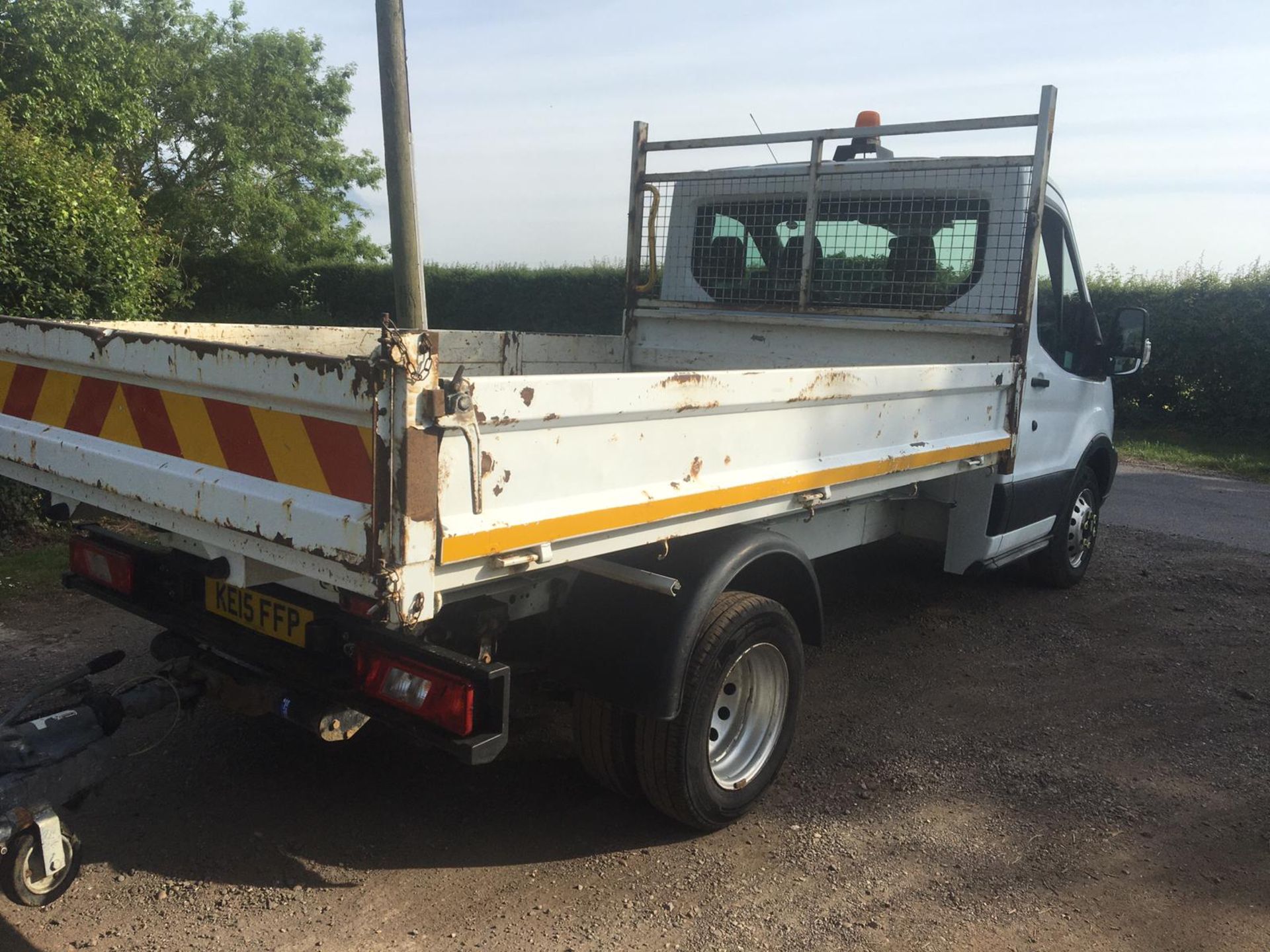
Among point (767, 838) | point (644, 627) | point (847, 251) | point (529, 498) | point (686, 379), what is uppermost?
point (847, 251)

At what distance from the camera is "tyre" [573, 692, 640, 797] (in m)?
3.03

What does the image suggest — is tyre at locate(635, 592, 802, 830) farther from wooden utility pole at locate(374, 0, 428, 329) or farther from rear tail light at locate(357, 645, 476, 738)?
wooden utility pole at locate(374, 0, 428, 329)

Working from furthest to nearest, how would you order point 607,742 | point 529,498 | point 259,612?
point 607,742, point 259,612, point 529,498

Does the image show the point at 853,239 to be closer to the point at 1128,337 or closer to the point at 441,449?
the point at 1128,337

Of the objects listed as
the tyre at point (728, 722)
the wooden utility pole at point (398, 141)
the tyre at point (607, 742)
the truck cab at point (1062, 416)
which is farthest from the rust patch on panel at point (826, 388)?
the wooden utility pole at point (398, 141)

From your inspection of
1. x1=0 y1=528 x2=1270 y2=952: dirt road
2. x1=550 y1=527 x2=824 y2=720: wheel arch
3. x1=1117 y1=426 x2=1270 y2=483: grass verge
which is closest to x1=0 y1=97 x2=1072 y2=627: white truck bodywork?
x1=550 y1=527 x2=824 y2=720: wheel arch

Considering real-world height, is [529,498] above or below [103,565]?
above

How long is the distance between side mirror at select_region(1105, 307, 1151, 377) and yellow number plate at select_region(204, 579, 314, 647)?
4.63m

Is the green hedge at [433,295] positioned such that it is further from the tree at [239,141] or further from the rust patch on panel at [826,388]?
the rust patch on panel at [826,388]

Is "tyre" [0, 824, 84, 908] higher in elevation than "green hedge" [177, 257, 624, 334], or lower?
lower

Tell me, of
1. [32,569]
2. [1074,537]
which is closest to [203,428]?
[32,569]

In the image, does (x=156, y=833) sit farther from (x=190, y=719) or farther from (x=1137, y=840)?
(x=1137, y=840)

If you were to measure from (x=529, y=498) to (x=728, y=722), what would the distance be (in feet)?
4.42

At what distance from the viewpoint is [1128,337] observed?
5.51 metres
